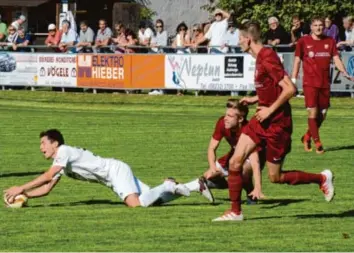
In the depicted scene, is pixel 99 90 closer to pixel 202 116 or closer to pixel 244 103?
pixel 202 116

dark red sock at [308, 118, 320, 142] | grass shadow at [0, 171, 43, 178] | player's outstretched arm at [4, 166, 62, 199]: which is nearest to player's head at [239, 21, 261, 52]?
player's outstretched arm at [4, 166, 62, 199]

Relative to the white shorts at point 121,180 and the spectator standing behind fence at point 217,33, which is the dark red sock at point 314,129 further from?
the spectator standing behind fence at point 217,33

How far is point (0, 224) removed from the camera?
12742 millimetres

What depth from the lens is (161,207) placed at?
14.2m

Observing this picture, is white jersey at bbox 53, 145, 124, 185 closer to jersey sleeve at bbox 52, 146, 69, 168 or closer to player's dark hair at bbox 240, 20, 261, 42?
jersey sleeve at bbox 52, 146, 69, 168

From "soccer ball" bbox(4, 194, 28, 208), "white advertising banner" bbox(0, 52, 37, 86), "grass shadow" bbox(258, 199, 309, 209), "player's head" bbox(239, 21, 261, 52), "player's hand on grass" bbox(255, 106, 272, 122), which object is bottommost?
"white advertising banner" bbox(0, 52, 37, 86)

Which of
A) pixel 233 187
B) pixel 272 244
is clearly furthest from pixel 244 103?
pixel 272 244

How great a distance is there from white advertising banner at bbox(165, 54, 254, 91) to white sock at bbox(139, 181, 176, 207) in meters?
17.9

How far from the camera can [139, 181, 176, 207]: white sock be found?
1400 cm

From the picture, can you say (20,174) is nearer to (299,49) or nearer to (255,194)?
(255,194)

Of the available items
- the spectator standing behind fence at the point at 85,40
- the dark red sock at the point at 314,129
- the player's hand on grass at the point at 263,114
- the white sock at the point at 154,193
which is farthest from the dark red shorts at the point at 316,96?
the spectator standing behind fence at the point at 85,40

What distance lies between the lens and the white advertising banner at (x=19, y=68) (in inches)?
1479

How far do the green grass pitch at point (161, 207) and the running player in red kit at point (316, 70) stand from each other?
648 millimetres

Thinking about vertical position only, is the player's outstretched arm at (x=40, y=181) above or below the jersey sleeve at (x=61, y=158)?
below
